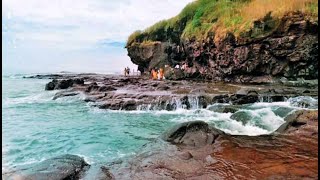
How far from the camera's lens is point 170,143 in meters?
9.40

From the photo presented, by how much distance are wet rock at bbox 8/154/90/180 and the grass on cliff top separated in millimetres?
25145

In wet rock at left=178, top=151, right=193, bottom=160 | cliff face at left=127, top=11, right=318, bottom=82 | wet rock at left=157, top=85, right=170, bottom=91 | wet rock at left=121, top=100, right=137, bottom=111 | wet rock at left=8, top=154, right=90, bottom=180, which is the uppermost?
cliff face at left=127, top=11, right=318, bottom=82

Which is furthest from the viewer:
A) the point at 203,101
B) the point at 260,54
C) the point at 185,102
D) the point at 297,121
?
the point at 260,54

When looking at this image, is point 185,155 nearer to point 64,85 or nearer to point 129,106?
point 129,106

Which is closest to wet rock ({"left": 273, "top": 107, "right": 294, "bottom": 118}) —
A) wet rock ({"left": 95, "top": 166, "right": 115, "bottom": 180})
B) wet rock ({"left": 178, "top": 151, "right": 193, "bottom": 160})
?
wet rock ({"left": 178, "top": 151, "right": 193, "bottom": 160})

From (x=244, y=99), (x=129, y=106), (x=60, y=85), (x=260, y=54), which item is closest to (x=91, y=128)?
(x=129, y=106)

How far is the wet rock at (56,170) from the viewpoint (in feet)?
21.6

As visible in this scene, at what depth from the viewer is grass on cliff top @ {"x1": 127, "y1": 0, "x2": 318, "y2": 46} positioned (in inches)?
1153

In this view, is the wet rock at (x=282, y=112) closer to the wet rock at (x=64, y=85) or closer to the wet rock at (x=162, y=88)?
the wet rock at (x=162, y=88)

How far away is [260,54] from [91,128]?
69.4 ft

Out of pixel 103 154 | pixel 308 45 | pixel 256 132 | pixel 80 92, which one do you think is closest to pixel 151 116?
pixel 256 132

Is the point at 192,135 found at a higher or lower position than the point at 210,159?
higher

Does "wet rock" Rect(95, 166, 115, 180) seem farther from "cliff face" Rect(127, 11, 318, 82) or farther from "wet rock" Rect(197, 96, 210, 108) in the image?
"cliff face" Rect(127, 11, 318, 82)

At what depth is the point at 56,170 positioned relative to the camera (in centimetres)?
691
